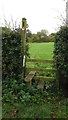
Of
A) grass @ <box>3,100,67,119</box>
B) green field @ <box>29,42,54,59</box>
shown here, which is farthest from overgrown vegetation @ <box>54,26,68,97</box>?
green field @ <box>29,42,54,59</box>

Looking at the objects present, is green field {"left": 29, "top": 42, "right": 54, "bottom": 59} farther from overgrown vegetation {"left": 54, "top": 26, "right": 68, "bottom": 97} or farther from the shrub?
overgrown vegetation {"left": 54, "top": 26, "right": 68, "bottom": 97}

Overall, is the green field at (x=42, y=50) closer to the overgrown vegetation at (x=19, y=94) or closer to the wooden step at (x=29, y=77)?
the wooden step at (x=29, y=77)

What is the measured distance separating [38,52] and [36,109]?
6.52 m

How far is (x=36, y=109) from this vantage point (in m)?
5.65

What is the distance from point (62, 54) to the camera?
22.7ft

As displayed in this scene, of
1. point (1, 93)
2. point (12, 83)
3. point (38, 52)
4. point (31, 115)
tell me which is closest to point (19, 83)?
point (12, 83)

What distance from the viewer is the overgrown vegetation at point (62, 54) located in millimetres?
6855

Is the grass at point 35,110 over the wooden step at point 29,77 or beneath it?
beneath

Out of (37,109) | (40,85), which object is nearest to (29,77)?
(40,85)

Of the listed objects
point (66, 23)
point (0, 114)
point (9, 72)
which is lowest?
point (0, 114)

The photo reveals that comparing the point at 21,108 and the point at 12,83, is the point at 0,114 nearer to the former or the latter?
the point at 21,108

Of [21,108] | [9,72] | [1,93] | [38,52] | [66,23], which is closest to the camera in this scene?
[21,108]

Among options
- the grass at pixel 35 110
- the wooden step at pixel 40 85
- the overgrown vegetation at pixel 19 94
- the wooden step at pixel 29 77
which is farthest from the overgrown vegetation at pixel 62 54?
the grass at pixel 35 110

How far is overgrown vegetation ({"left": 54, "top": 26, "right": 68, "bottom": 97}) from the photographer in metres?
6.86
